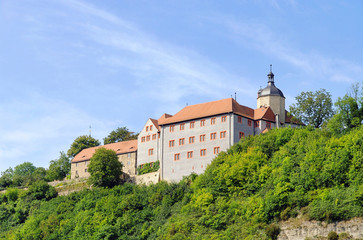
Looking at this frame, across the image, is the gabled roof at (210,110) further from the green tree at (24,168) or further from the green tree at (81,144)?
the green tree at (24,168)

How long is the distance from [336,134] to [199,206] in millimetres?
18302

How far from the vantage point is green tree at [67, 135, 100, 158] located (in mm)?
117688

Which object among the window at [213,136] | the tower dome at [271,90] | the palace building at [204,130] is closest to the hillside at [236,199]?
the palace building at [204,130]

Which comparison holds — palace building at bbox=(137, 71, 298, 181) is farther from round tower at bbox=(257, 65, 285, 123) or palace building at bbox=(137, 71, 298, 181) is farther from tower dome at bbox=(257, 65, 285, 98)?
tower dome at bbox=(257, 65, 285, 98)

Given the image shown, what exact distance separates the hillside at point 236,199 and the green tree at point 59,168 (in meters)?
23.8

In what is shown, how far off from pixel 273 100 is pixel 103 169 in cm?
2718

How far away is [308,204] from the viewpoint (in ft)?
198

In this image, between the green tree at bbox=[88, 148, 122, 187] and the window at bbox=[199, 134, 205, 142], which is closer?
the window at bbox=[199, 134, 205, 142]

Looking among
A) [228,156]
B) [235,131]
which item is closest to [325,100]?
[235,131]

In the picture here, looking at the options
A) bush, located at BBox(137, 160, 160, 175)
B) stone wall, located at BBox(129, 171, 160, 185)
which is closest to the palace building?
bush, located at BBox(137, 160, 160, 175)

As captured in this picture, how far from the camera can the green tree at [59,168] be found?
116 metres

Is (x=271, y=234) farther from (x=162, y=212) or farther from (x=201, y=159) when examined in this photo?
(x=201, y=159)

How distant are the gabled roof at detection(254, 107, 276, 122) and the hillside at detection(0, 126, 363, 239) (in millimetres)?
9287

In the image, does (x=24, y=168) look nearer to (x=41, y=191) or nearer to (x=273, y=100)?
(x=41, y=191)
